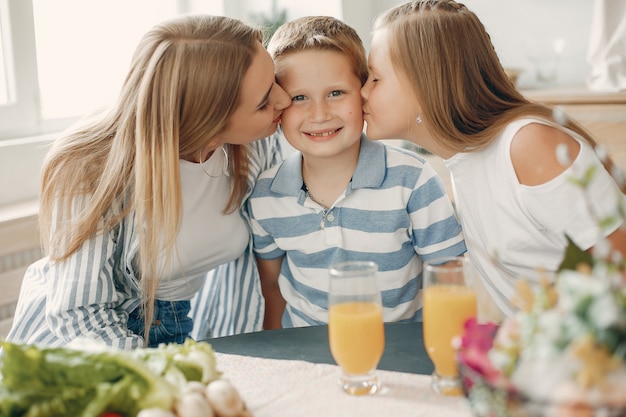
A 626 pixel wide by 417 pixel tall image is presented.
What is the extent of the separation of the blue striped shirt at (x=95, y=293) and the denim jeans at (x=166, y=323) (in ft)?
0.14

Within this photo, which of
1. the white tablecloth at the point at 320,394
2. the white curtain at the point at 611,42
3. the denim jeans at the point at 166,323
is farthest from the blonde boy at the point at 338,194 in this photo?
the white curtain at the point at 611,42

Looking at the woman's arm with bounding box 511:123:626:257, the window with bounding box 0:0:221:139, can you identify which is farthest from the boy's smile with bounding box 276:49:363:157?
the window with bounding box 0:0:221:139

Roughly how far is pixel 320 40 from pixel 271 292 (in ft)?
2.19

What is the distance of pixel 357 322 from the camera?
3.65 ft

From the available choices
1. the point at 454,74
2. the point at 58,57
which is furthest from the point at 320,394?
the point at 58,57

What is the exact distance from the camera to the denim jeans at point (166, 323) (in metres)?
1.80

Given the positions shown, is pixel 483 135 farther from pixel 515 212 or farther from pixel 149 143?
pixel 149 143

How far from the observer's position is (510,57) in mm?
4023

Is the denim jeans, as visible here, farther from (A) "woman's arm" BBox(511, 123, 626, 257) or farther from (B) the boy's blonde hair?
(A) "woman's arm" BBox(511, 123, 626, 257)

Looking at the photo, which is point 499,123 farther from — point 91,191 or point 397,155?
point 91,191

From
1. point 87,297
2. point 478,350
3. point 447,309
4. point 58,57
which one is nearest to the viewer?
point 478,350

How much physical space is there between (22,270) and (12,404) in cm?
167

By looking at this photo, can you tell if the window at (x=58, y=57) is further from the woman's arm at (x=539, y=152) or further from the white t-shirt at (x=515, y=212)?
the woman's arm at (x=539, y=152)

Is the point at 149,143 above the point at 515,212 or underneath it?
above
